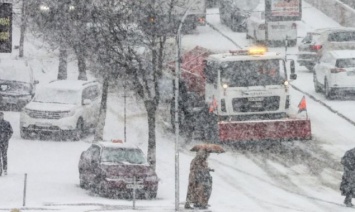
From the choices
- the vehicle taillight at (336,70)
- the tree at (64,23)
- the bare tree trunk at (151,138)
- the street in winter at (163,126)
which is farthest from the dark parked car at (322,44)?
the bare tree trunk at (151,138)

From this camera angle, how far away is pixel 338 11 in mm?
60469

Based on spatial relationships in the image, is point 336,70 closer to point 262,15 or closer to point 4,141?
point 262,15

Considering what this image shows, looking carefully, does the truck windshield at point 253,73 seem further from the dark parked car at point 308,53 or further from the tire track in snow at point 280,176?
the dark parked car at point 308,53

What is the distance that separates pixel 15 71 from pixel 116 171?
45.3 ft

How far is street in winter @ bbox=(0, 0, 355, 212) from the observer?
26.0 metres

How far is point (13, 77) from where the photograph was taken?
39.0 meters

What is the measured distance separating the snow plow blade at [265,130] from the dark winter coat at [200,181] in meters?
7.92

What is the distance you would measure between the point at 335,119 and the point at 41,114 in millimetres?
9790

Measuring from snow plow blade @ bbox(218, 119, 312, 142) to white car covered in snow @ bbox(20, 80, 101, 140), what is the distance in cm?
518

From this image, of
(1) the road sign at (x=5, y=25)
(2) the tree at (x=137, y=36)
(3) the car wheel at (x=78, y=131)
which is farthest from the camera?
(3) the car wheel at (x=78, y=131)

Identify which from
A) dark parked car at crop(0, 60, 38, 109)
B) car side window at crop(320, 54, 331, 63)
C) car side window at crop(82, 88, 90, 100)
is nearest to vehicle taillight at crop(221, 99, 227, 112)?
car side window at crop(82, 88, 90, 100)

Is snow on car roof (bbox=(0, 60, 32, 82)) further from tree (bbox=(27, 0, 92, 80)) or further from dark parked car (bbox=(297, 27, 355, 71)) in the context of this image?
dark parked car (bbox=(297, 27, 355, 71))

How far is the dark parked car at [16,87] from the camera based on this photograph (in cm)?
3850

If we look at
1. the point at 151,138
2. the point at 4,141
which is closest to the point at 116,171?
the point at 151,138
